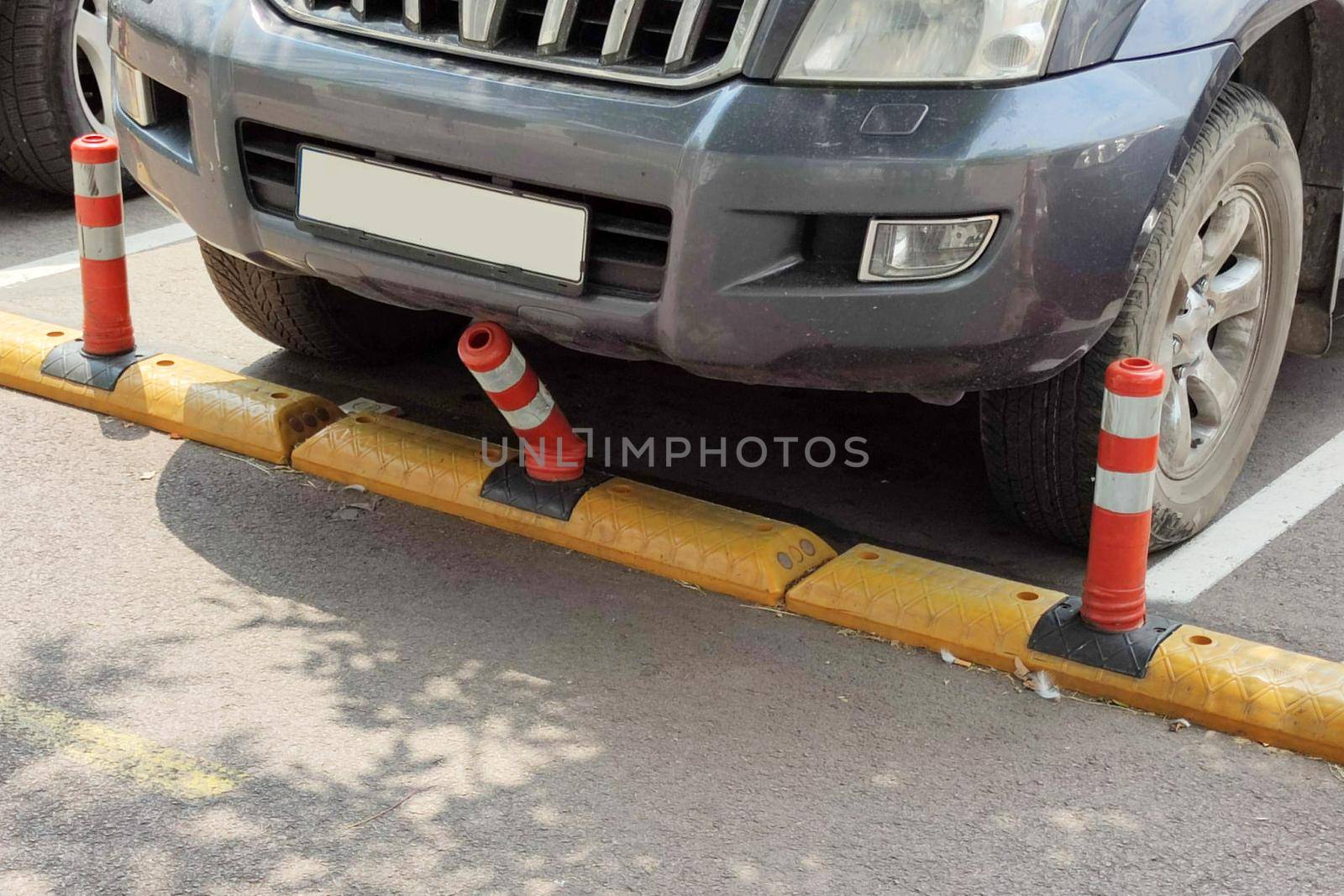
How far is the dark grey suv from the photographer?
9.43ft

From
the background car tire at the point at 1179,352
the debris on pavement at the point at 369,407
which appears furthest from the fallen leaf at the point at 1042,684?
the debris on pavement at the point at 369,407

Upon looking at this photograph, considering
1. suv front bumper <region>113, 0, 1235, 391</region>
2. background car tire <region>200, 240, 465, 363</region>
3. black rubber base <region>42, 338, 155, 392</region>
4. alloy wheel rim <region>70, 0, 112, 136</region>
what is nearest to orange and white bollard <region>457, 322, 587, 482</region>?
suv front bumper <region>113, 0, 1235, 391</region>

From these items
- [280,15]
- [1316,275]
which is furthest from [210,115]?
[1316,275]

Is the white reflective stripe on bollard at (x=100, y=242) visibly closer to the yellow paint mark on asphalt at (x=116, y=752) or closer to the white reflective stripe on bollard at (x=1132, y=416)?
the yellow paint mark on asphalt at (x=116, y=752)

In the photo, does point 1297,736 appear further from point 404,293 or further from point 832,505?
point 404,293

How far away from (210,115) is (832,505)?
1700mm

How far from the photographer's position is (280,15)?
10.9 feet

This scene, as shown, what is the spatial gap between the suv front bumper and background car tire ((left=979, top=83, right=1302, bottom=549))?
0.76 ft

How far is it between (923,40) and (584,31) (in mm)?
651

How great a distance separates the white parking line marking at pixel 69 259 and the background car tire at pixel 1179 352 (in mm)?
2875

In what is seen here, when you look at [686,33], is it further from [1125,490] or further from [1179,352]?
[1179,352]

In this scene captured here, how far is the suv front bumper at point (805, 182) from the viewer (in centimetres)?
287

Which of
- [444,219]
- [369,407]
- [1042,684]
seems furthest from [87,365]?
[1042,684]

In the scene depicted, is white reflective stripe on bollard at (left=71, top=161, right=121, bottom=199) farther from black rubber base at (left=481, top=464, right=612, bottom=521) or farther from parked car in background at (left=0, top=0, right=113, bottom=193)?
parked car in background at (left=0, top=0, right=113, bottom=193)
